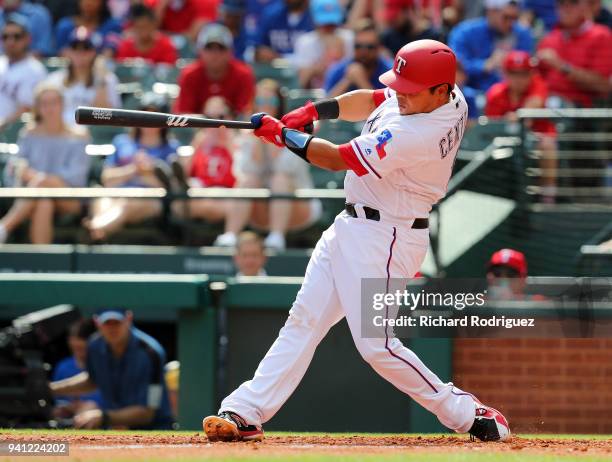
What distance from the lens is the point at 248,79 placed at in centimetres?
960

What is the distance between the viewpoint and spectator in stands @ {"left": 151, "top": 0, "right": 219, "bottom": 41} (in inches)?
462

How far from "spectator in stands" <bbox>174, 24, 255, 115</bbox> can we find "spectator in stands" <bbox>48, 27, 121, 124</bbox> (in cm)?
63

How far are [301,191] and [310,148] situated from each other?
3.39 m

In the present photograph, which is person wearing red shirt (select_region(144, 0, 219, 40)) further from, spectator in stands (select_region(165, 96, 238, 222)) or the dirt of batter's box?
the dirt of batter's box

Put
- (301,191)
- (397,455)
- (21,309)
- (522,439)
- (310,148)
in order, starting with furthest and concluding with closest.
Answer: (21,309) < (301,191) < (522,439) < (310,148) < (397,455)

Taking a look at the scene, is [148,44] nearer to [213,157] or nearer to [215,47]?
[215,47]

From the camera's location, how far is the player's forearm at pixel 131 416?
295 inches

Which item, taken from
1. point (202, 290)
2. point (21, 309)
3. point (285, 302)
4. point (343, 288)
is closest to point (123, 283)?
point (202, 290)

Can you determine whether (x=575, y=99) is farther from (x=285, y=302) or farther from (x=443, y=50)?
(x=443, y=50)

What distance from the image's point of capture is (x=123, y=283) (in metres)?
7.75

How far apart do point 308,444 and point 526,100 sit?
4.81 meters

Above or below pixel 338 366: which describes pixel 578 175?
above

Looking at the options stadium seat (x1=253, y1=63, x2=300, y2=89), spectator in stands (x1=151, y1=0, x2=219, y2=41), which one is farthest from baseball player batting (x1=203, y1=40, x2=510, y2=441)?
spectator in stands (x1=151, y1=0, x2=219, y2=41)

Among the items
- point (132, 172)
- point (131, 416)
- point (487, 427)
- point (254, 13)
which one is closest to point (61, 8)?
point (254, 13)
